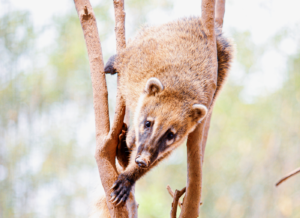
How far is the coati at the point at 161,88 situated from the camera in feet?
7.67

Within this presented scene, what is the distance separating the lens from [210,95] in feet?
7.91

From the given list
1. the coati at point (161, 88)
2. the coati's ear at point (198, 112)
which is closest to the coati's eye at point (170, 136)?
the coati at point (161, 88)

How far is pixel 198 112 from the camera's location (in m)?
2.47

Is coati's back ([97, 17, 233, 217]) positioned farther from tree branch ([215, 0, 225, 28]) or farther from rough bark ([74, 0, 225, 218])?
tree branch ([215, 0, 225, 28])

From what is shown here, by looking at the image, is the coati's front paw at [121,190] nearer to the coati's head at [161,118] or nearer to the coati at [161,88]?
the coati at [161,88]

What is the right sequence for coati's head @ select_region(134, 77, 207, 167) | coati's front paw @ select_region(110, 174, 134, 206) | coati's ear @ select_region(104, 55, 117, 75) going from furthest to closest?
coati's ear @ select_region(104, 55, 117, 75)
coati's head @ select_region(134, 77, 207, 167)
coati's front paw @ select_region(110, 174, 134, 206)

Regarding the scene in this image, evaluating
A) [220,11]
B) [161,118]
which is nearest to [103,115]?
[161,118]

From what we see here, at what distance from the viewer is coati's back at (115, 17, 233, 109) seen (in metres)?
2.60

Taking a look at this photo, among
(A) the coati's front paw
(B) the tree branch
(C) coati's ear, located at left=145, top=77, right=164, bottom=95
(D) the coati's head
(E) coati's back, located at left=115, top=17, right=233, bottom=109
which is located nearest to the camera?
(A) the coati's front paw

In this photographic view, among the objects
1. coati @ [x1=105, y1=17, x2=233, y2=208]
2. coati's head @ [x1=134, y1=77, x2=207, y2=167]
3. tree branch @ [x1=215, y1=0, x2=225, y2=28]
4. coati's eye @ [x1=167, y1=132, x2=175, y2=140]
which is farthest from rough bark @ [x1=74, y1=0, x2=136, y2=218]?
tree branch @ [x1=215, y1=0, x2=225, y2=28]

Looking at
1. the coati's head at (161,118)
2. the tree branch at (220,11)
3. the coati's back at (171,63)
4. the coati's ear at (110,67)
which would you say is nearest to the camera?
the coati's head at (161,118)

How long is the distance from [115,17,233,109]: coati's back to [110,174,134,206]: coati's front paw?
716 mm

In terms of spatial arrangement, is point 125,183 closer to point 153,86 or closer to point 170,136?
point 170,136

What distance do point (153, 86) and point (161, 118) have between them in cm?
29
